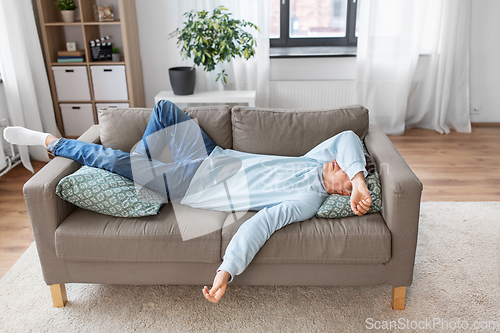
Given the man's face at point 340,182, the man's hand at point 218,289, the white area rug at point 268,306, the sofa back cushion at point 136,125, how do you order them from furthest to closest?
the sofa back cushion at point 136,125 → the man's face at point 340,182 → the white area rug at point 268,306 → the man's hand at point 218,289

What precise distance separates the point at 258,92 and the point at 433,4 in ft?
5.49

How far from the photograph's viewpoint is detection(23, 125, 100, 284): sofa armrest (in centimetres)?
165

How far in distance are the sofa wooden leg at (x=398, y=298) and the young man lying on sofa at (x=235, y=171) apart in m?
0.37

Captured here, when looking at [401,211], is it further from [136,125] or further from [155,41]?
[155,41]

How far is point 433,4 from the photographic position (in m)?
3.66

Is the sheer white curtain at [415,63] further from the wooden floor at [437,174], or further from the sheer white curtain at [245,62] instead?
the sheer white curtain at [245,62]

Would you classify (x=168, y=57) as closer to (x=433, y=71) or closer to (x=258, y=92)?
(x=258, y=92)

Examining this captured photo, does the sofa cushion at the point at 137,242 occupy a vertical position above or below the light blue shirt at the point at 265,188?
below

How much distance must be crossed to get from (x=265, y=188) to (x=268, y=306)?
0.50m

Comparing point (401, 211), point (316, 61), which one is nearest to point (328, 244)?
point (401, 211)

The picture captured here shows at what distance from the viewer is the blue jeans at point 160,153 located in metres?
1.89

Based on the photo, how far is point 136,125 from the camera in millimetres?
2143

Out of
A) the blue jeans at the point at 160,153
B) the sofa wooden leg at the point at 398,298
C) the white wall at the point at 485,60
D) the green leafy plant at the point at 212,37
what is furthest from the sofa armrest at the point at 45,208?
the white wall at the point at 485,60

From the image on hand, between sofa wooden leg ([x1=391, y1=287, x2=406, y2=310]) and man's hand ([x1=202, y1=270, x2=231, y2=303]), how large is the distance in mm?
724
